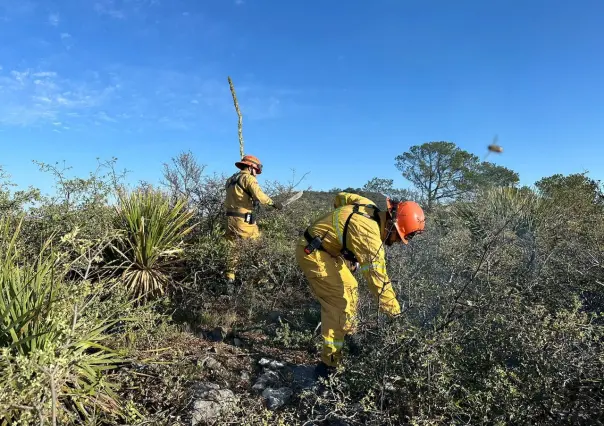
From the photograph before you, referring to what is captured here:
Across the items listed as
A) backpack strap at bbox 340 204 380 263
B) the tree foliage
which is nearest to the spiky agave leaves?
the tree foliage

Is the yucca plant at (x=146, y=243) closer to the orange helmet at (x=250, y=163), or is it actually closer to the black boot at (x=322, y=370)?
the orange helmet at (x=250, y=163)

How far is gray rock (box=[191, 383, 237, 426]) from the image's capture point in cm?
294

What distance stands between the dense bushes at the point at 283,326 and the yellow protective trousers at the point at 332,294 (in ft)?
0.73

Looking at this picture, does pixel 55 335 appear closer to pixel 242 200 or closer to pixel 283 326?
pixel 283 326

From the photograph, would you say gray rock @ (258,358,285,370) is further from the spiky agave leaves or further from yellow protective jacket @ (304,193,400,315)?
the spiky agave leaves

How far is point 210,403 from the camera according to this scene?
3.13 m

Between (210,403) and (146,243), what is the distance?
274 cm

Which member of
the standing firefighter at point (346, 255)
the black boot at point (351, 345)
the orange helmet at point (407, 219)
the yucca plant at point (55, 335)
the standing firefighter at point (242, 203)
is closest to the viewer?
the yucca plant at point (55, 335)

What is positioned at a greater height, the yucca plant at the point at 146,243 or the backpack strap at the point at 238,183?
the backpack strap at the point at 238,183

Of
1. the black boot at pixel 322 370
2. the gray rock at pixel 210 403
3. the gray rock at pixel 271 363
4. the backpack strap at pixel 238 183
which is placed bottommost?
the gray rock at pixel 210 403

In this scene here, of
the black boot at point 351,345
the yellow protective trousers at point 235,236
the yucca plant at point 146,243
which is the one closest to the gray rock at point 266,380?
the black boot at point 351,345

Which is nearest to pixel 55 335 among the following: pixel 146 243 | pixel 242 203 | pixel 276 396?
pixel 276 396

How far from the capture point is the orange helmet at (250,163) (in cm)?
649

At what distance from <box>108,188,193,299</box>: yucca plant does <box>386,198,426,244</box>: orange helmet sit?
10.4 feet
